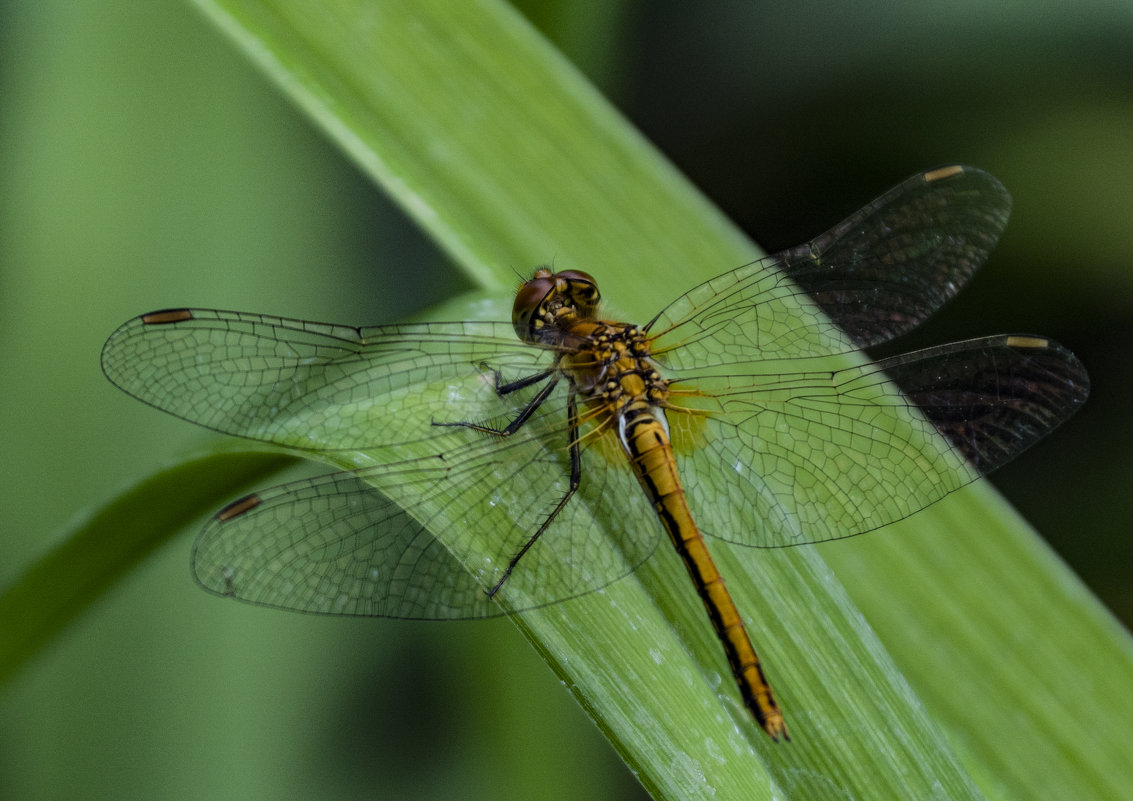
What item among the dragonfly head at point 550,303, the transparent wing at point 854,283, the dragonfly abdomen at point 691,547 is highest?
the dragonfly head at point 550,303

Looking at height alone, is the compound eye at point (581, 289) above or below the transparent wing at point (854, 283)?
above

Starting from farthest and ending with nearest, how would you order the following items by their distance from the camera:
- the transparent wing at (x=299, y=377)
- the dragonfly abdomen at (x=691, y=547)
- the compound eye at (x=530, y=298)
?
the compound eye at (x=530, y=298) < the transparent wing at (x=299, y=377) < the dragonfly abdomen at (x=691, y=547)

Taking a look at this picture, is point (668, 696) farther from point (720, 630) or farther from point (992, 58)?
point (992, 58)

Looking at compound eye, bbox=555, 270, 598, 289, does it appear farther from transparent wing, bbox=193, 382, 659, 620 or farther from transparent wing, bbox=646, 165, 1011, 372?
transparent wing, bbox=193, 382, 659, 620

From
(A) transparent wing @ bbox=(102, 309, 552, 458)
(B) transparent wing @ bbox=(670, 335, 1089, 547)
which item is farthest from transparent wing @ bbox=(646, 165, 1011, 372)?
(A) transparent wing @ bbox=(102, 309, 552, 458)

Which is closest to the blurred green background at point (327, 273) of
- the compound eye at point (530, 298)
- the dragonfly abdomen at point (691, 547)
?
the compound eye at point (530, 298)

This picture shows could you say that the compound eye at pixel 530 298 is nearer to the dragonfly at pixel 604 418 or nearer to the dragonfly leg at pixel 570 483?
the dragonfly at pixel 604 418

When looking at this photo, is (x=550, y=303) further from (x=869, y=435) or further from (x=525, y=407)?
(x=869, y=435)

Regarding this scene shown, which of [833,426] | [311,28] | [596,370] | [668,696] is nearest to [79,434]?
[311,28]
